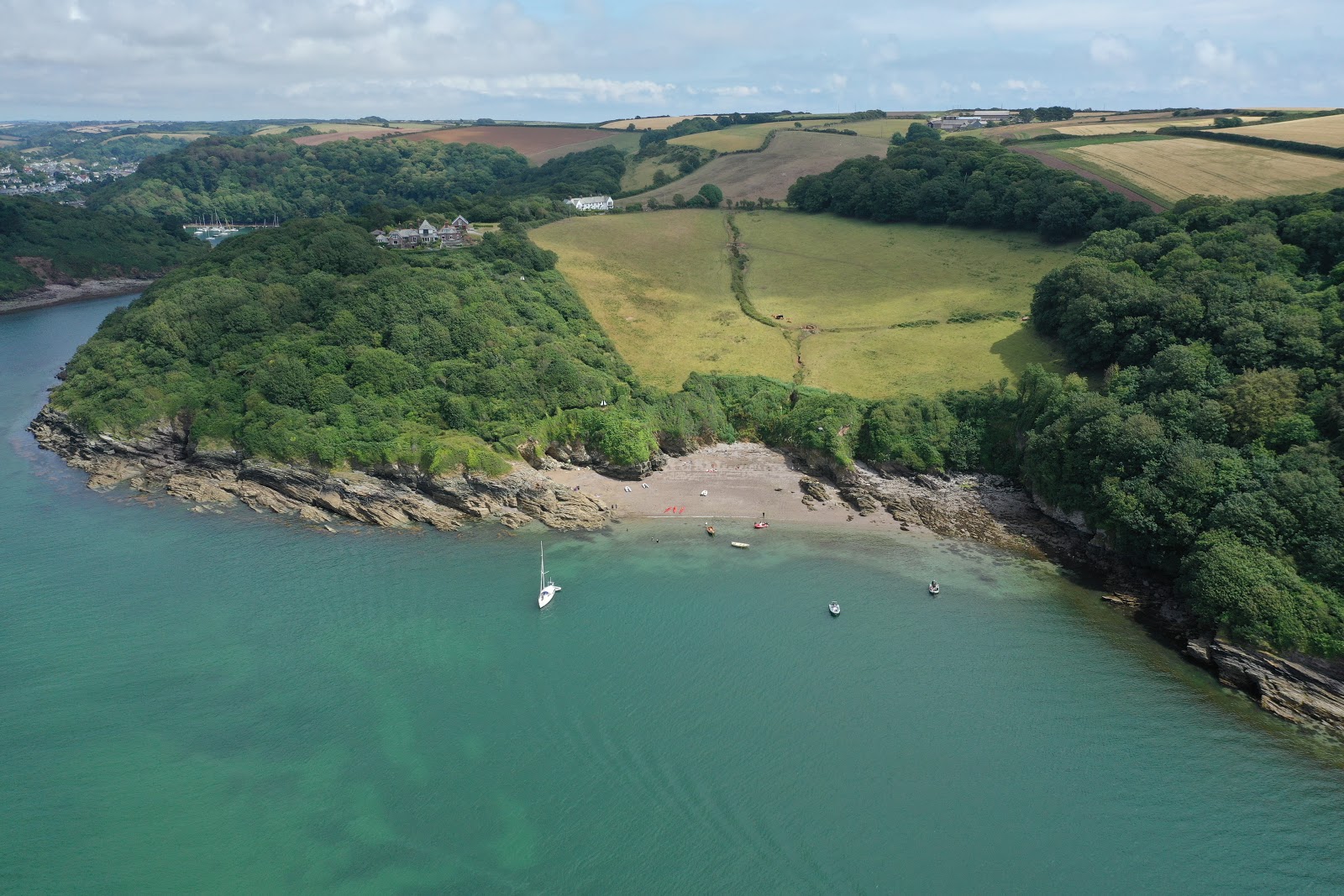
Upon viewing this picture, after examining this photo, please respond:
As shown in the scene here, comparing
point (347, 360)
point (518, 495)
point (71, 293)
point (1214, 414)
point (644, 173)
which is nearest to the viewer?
point (1214, 414)

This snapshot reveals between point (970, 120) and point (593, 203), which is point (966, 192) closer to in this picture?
point (593, 203)

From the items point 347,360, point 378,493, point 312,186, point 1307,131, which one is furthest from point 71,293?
point 1307,131

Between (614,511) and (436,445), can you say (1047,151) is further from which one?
(436,445)

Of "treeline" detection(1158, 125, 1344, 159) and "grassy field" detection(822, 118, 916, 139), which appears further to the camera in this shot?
"grassy field" detection(822, 118, 916, 139)

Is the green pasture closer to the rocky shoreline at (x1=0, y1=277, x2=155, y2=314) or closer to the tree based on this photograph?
the tree

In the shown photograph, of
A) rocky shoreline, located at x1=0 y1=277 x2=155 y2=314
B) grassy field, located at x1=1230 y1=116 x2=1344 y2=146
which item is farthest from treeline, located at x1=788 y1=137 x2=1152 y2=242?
rocky shoreline, located at x1=0 y1=277 x2=155 y2=314

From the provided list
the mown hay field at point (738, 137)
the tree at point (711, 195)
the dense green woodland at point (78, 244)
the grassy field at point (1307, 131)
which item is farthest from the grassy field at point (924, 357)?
the dense green woodland at point (78, 244)
